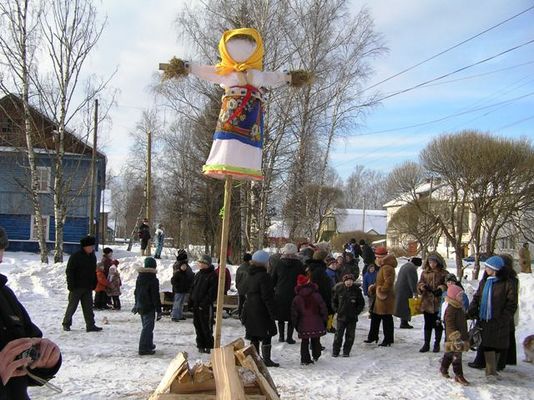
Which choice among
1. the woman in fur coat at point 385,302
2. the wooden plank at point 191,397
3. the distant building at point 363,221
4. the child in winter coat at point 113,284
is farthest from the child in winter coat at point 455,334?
the distant building at point 363,221

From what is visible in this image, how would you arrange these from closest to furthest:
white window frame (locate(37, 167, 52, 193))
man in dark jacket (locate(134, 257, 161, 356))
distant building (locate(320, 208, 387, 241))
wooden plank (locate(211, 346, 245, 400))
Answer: wooden plank (locate(211, 346, 245, 400)) < man in dark jacket (locate(134, 257, 161, 356)) < white window frame (locate(37, 167, 52, 193)) < distant building (locate(320, 208, 387, 241))

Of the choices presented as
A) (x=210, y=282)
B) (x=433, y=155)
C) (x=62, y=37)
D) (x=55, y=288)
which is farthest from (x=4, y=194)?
(x=210, y=282)

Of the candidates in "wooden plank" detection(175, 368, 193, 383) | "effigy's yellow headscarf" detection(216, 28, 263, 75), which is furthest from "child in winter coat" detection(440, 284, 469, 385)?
"effigy's yellow headscarf" detection(216, 28, 263, 75)

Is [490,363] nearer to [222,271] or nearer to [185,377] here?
[222,271]

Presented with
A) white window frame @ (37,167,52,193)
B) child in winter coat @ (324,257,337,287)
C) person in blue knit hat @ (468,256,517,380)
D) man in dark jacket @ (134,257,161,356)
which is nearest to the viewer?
person in blue knit hat @ (468,256,517,380)

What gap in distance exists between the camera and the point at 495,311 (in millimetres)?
7707

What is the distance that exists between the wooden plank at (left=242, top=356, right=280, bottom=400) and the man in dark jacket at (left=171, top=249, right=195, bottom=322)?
6.13 metres

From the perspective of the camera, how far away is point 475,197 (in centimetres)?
2441

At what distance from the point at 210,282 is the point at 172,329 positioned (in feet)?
8.10

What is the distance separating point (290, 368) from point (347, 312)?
1508 mm

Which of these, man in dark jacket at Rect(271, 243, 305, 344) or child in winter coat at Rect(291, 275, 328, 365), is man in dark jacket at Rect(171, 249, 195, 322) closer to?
man in dark jacket at Rect(271, 243, 305, 344)

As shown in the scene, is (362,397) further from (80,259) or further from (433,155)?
(433,155)

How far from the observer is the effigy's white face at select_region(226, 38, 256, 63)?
6414 millimetres

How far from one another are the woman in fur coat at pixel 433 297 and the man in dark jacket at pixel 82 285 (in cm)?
592
